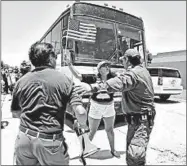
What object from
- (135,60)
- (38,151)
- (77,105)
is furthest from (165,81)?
(38,151)

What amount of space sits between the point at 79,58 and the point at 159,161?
3197 millimetres

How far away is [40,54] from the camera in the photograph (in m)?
1.88

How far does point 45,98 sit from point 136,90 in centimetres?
109

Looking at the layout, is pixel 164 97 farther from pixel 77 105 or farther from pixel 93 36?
pixel 77 105

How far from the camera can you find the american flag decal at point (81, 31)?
555cm

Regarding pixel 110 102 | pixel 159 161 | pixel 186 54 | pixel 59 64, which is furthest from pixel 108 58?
pixel 186 54

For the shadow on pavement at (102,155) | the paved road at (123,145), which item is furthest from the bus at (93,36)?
the shadow on pavement at (102,155)

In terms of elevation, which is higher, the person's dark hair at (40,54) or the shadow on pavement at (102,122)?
the person's dark hair at (40,54)

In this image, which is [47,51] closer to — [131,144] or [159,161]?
[131,144]

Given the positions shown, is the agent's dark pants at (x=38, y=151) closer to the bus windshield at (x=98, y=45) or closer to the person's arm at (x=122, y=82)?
the person's arm at (x=122, y=82)

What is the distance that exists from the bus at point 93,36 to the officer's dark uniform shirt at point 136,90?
2894mm

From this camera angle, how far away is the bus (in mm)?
5590

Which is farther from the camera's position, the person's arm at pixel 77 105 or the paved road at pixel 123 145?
the paved road at pixel 123 145

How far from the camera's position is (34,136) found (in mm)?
1769
